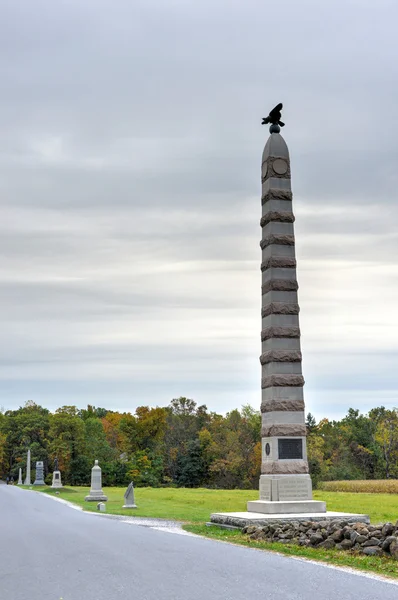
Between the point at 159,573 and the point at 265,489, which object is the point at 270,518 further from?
the point at 159,573

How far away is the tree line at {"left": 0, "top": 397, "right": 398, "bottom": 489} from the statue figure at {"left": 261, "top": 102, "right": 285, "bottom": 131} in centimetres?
4769

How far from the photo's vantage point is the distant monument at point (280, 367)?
71.7 ft

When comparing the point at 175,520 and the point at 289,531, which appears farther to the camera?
the point at 175,520

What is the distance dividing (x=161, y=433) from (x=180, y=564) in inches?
3097

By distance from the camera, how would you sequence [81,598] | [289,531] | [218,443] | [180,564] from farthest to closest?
[218,443] < [289,531] < [180,564] < [81,598]

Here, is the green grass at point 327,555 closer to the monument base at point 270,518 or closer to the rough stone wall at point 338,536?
the rough stone wall at point 338,536

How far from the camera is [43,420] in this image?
105000 millimetres

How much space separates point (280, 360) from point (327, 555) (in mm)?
8985

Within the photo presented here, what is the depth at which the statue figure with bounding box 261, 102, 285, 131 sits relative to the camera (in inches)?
995

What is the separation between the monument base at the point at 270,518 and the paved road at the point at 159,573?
7.50 feet

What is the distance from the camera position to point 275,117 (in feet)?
83.3

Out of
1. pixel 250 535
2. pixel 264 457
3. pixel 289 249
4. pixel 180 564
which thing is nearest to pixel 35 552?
pixel 180 564

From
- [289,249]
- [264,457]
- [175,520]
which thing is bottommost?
[175,520]

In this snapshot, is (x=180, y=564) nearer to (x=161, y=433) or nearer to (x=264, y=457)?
(x=264, y=457)
